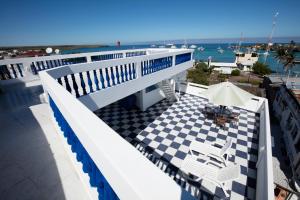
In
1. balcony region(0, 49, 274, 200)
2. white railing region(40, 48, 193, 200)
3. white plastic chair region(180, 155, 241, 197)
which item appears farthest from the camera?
white plastic chair region(180, 155, 241, 197)

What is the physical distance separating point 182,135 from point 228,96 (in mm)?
2890

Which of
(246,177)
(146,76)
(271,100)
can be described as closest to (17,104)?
(146,76)

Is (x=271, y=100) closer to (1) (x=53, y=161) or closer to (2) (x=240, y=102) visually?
(2) (x=240, y=102)

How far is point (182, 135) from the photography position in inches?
285

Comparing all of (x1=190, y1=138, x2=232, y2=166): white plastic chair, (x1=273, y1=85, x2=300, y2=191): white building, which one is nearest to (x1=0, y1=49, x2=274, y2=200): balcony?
(x1=190, y1=138, x2=232, y2=166): white plastic chair

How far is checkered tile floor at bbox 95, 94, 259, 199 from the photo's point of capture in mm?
4816

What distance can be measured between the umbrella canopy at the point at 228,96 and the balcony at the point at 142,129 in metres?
1.47

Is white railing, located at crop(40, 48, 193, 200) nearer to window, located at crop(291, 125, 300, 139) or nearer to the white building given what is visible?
the white building

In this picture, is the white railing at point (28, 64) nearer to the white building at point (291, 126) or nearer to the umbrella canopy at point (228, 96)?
the umbrella canopy at point (228, 96)

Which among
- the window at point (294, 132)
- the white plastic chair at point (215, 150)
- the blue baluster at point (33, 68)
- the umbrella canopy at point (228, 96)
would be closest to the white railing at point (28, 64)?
the blue baluster at point (33, 68)

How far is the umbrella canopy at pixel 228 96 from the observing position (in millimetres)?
6945

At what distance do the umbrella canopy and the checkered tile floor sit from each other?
5.07ft

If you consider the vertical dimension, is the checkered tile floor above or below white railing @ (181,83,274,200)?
below

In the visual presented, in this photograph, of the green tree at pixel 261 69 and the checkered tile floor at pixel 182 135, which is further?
the green tree at pixel 261 69
